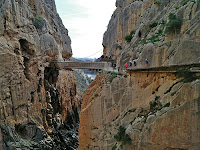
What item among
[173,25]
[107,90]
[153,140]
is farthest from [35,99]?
[173,25]

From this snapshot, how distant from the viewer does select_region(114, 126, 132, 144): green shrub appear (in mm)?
8851

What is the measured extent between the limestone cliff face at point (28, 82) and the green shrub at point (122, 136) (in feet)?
40.8

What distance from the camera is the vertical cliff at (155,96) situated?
6609 millimetres

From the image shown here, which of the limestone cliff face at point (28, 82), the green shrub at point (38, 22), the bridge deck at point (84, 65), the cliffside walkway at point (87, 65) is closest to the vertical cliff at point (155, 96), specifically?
the cliffside walkway at point (87, 65)

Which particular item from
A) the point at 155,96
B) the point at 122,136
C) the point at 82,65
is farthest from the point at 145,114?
the point at 82,65

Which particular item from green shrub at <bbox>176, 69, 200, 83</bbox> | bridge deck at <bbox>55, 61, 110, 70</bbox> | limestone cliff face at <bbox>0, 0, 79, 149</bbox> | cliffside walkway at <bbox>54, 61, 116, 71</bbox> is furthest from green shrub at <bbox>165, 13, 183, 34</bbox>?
limestone cliff face at <bbox>0, 0, 79, 149</bbox>

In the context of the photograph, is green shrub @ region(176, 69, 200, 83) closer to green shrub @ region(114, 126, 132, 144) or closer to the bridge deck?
green shrub @ region(114, 126, 132, 144)

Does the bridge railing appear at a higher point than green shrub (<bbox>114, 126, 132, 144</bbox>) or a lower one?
higher

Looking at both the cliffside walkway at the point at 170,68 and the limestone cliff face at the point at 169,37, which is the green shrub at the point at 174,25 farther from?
the cliffside walkway at the point at 170,68

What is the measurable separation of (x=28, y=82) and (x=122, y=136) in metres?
15.2

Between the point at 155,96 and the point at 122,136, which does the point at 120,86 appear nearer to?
the point at 155,96

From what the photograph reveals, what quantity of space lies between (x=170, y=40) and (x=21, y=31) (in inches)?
718

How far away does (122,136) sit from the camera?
9.70 metres

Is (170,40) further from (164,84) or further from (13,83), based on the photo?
(13,83)
